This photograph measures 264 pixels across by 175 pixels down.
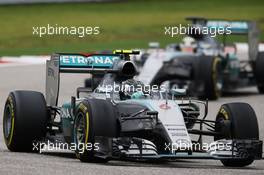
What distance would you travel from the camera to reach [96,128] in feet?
37.1

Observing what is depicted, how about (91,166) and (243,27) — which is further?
(243,27)

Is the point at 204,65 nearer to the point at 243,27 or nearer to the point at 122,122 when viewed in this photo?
the point at 243,27

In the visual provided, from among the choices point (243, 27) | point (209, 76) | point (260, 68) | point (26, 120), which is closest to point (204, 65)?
point (209, 76)

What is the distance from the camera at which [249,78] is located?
81.4 ft

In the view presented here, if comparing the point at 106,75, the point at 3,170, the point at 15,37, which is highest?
the point at 15,37

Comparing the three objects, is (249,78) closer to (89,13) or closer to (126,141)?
(126,141)

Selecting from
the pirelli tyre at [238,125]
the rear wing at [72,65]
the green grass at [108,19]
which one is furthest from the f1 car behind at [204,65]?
the green grass at [108,19]

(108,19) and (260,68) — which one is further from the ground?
(108,19)

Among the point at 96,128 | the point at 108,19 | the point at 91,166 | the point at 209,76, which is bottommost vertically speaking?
the point at 91,166

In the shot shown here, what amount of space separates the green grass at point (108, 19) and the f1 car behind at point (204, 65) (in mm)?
10723

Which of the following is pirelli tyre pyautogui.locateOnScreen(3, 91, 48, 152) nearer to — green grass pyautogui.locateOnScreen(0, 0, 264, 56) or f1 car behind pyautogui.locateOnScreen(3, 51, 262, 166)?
f1 car behind pyautogui.locateOnScreen(3, 51, 262, 166)

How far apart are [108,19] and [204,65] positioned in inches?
995

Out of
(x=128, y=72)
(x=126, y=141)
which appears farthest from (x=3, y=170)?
(x=128, y=72)

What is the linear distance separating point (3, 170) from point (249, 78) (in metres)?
14.9
